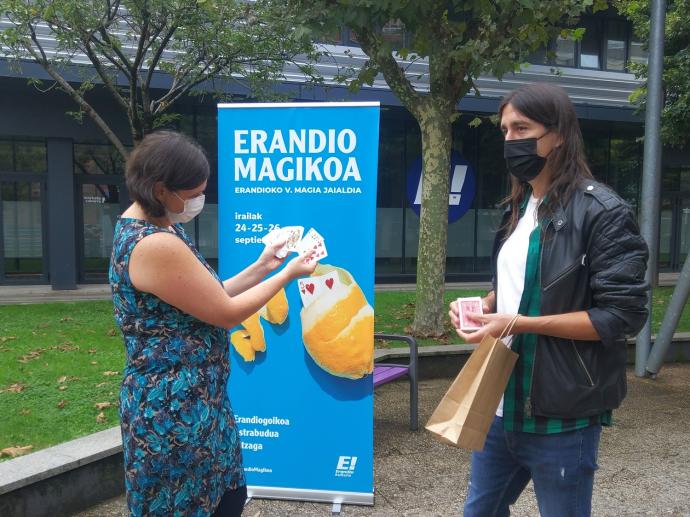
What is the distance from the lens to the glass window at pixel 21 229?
12777mm

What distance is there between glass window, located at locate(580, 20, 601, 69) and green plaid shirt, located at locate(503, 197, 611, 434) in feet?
52.8

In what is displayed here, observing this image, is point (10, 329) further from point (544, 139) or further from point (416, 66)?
point (416, 66)

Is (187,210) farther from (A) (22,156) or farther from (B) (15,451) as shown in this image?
(A) (22,156)

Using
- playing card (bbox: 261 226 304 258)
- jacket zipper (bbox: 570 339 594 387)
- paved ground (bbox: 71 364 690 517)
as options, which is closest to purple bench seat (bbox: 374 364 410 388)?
paved ground (bbox: 71 364 690 517)

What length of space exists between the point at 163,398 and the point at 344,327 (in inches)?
68.2

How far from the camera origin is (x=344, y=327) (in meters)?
3.56

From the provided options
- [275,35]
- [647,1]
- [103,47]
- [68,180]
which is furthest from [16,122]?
[647,1]

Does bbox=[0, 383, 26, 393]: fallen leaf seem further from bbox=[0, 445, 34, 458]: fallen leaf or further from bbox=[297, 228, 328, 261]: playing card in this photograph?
bbox=[297, 228, 328, 261]: playing card

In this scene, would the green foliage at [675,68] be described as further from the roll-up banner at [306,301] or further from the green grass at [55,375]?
the green grass at [55,375]

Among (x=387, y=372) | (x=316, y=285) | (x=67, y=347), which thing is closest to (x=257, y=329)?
(x=316, y=285)

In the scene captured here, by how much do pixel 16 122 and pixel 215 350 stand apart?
11808 mm

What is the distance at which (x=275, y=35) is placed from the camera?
27.1 ft

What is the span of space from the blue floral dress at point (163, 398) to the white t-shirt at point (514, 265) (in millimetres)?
972

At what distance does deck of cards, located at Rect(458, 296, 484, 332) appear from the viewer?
1.93 metres
